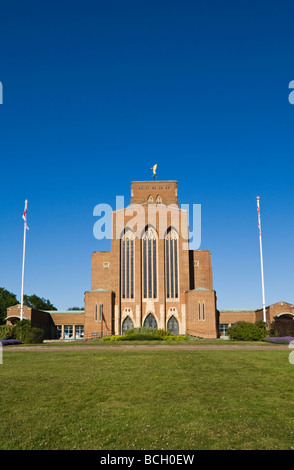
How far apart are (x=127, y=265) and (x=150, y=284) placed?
396 cm

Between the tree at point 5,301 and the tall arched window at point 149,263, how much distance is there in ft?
93.7

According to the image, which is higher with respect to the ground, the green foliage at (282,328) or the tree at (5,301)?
the tree at (5,301)

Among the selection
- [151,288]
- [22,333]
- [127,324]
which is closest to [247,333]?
[151,288]

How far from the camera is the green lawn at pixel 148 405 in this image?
31.0 feet

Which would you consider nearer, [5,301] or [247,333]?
[247,333]

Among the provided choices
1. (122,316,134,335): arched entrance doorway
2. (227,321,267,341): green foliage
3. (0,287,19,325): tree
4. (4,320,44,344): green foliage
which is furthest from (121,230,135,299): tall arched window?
(0,287,19,325): tree

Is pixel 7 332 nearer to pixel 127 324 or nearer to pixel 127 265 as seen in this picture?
pixel 127 324

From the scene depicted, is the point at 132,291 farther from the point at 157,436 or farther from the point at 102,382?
the point at 157,436

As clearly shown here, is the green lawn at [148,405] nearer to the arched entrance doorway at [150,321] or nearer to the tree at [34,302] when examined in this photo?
the arched entrance doorway at [150,321]

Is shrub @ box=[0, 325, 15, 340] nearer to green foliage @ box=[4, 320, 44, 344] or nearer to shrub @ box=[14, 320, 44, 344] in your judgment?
green foliage @ box=[4, 320, 44, 344]

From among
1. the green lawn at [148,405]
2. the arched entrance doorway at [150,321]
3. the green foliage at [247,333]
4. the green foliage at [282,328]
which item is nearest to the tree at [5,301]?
the arched entrance doorway at [150,321]

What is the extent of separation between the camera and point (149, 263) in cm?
5503
